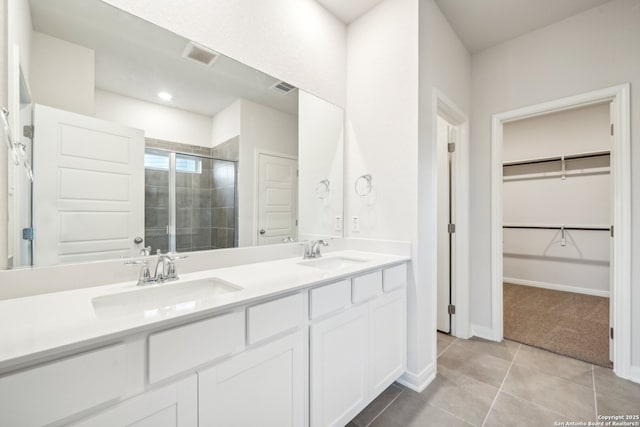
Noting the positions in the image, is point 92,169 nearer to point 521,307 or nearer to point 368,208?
point 368,208

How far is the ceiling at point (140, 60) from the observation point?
111 cm

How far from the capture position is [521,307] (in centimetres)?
335

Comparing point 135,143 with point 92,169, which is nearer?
point 92,169

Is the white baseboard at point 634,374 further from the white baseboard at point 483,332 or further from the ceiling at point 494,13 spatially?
the ceiling at point 494,13

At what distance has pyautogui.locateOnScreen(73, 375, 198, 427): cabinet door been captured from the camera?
0.71 metres

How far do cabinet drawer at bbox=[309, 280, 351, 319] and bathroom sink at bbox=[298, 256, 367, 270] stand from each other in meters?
0.40

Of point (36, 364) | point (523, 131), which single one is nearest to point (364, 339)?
point (36, 364)

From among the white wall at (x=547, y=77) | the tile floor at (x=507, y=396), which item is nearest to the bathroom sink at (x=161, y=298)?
the tile floor at (x=507, y=396)

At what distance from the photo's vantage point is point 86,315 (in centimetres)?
83

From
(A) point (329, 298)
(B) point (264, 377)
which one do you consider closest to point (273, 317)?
(B) point (264, 377)

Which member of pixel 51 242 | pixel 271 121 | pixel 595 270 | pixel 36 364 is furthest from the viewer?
pixel 595 270

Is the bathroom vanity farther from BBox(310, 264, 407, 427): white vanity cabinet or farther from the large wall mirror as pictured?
the large wall mirror

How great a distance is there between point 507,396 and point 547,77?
8.32ft

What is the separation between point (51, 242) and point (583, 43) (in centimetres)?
367
